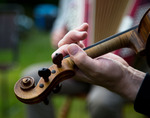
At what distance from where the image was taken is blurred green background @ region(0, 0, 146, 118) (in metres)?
1.76

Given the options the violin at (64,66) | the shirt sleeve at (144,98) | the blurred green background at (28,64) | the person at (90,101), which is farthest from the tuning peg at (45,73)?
the blurred green background at (28,64)

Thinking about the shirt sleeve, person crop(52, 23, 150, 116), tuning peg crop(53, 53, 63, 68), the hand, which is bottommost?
the hand

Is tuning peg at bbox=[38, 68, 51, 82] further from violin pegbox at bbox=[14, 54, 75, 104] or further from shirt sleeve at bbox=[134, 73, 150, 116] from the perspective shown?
shirt sleeve at bbox=[134, 73, 150, 116]

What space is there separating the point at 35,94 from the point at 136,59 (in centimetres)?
66

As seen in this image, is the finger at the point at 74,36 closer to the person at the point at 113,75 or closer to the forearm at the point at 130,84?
the person at the point at 113,75

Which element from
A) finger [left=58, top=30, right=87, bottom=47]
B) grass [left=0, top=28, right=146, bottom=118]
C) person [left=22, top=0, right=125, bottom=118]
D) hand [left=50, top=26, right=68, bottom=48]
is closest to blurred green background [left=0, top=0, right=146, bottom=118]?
grass [left=0, top=28, right=146, bottom=118]

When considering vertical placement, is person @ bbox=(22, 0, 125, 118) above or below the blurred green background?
above

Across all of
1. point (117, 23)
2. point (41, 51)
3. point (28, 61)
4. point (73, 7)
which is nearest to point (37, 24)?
point (41, 51)

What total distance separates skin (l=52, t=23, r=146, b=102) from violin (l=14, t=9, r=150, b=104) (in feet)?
0.09

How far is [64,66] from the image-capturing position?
627 millimetres

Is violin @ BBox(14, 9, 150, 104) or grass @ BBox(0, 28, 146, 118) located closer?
violin @ BBox(14, 9, 150, 104)

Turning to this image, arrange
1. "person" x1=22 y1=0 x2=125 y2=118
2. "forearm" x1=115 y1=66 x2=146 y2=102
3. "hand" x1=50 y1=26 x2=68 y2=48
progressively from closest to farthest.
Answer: "forearm" x1=115 y1=66 x2=146 y2=102 < "person" x1=22 y1=0 x2=125 y2=118 < "hand" x1=50 y1=26 x2=68 y2=48

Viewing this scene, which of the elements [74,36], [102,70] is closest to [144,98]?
[102,70]

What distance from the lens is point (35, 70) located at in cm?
127
